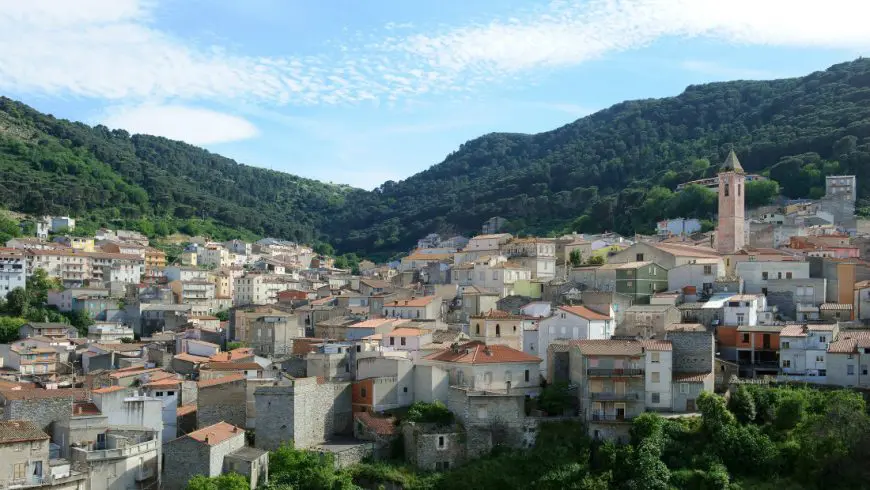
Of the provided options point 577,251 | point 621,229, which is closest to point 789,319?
point 577,251

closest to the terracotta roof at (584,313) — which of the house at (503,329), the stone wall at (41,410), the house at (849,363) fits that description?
the house at (503,329)

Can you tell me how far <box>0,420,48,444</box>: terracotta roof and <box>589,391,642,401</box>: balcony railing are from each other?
→ 19.5 m

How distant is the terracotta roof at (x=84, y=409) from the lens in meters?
32.1

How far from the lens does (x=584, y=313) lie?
132ft

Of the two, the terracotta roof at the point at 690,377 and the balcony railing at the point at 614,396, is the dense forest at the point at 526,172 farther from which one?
Result: the balcony railing at the point at 614,396

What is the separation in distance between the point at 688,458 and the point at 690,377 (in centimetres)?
336

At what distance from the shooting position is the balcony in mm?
33312

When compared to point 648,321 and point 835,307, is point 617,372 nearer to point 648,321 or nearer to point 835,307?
point 648,321

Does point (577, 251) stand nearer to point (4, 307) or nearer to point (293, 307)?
point (293, 307)

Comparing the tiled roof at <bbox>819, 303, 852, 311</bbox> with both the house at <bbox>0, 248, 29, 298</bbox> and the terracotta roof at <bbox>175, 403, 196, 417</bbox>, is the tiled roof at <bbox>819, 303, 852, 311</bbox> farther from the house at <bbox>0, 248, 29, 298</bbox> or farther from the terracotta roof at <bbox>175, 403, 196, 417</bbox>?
the house at <bbox>0, 248, 29, 298</bbox>

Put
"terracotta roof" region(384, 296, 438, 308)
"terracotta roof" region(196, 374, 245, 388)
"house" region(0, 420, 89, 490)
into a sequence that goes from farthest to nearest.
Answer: "terracotta roof" region(384, 296, 438, 308) → "terracotta roof" region(196, 374, 245, 388) → "house" region(0, 420, 89, 490)

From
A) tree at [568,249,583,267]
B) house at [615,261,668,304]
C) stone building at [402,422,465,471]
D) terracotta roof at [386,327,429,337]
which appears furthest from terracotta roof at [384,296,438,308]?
stone building at [402,422,465,471]

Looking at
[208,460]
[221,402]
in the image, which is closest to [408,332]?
[221,402]

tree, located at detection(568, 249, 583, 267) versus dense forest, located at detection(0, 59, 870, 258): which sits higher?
dense forest, located at detection(0, 59, 870, 258)
